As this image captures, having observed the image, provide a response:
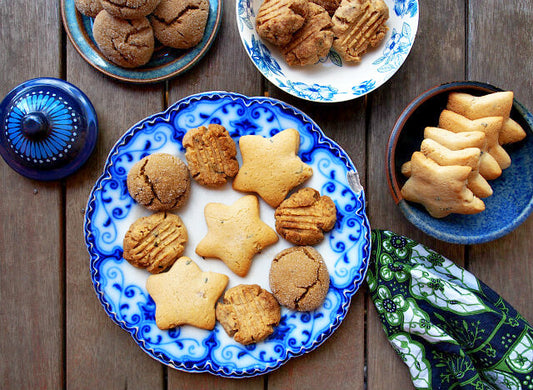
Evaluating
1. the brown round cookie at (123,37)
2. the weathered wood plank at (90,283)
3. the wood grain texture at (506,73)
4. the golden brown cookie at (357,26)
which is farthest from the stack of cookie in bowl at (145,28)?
the wood grain texture at (506,73)

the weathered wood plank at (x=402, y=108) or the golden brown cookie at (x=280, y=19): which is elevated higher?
the golden brown cookie at (x=280, y=19)

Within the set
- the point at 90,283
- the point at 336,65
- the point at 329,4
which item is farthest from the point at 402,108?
the point at 90,283

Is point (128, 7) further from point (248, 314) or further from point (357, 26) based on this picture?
point (248, 314)

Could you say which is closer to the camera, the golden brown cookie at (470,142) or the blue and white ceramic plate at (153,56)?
the golden brown cookie at (470,142)

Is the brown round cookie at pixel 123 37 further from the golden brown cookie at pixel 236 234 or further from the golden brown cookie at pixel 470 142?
the golden brown cookie at pixel 470 142

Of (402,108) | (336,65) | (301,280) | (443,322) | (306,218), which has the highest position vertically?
(336,65)

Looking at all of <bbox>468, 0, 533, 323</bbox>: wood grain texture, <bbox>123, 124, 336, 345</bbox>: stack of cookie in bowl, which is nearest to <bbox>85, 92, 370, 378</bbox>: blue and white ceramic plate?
<bbox>123, 124, 336, 345</bbox>: stack of cookie in bowl

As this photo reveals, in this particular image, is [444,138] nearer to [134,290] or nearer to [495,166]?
[495,166]

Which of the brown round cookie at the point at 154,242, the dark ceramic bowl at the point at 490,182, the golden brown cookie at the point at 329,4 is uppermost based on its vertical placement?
the golden brown cookie at the point at 329,4
